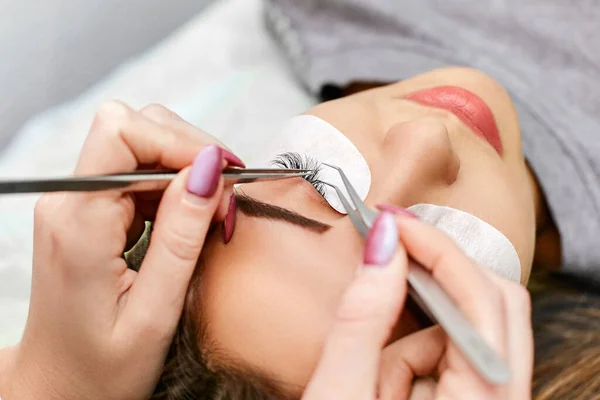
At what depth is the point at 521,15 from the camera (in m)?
0.93

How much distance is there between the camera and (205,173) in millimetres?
463

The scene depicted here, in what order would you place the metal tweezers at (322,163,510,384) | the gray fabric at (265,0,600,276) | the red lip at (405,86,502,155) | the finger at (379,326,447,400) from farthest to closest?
the gray fabric at (265,0,600,276)
the red lip at (405,86,502,155)
the finger at (379,326,447,400)
the metal tweezers at (322,163,510,384)

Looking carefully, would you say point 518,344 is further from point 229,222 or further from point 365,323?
point 229,222

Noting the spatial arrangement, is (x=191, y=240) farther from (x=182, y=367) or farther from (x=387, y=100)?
(x=387, y=100)

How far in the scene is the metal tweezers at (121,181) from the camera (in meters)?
0.36

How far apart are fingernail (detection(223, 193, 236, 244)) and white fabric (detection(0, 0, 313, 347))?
41 centimetres

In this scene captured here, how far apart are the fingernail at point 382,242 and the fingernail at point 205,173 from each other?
137 mm

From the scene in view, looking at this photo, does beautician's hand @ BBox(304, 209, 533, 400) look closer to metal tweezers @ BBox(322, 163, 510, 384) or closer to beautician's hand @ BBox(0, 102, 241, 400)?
metal tweezers @ BBox(322, 163, 510, 384)

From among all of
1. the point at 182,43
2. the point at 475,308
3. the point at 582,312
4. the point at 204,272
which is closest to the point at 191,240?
the point at 204,272

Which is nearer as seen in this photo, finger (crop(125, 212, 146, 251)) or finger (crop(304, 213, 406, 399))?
finger (crop(304, 213, 406, 399))

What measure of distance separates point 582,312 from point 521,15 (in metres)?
0.47

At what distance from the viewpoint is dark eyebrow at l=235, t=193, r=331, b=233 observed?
0.54 m

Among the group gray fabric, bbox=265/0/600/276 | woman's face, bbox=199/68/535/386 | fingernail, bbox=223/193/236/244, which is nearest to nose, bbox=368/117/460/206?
woman's face, bbox=199/68/535/386

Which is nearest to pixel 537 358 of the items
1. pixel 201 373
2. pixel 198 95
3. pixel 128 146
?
pixel 201 373
